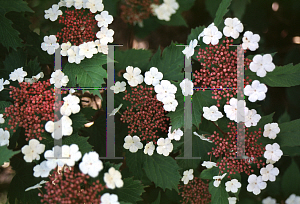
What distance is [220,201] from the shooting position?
51.3 inches

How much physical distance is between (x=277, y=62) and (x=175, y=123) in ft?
3.63

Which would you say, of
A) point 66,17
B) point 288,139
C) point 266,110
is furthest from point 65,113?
point 266,110

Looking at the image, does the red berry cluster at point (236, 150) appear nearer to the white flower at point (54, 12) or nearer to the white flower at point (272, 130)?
the white flower at point (272, 130)

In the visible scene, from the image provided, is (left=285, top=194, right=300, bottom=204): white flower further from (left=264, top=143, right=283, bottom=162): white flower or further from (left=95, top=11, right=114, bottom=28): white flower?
(left=95, top=11, right=114, bottom=28): white flower

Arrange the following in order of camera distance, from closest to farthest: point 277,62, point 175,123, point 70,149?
point 70,149, point 175,123, point 277,62

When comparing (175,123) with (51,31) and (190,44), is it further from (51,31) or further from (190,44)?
(51,31)

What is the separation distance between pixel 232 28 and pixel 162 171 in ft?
2.68

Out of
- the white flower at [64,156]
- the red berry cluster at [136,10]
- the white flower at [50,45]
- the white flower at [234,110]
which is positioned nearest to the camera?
the white flower at [64,156]

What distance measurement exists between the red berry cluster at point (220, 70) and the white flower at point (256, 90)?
0.10 ft

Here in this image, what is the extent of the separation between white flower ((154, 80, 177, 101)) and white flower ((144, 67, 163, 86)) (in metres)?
0.05

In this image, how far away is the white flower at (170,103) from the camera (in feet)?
4.03

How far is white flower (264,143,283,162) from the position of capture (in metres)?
1.29

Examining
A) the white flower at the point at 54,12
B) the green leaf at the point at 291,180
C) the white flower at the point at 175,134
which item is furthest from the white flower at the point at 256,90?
the white flower at the point at 54,12

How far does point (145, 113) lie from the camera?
1300 millimetres
